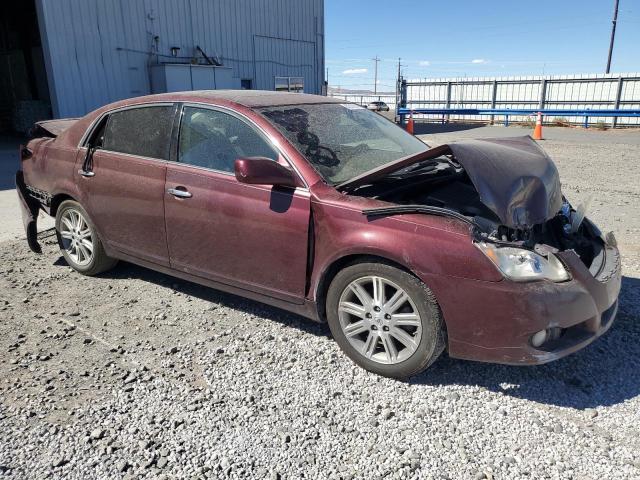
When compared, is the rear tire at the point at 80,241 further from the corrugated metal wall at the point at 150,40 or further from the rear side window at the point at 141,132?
the corrugated metal wall at the point at 150,40

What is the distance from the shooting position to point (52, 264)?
5.31 meters

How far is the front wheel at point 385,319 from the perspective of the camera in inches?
118

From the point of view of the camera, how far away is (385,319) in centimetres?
315

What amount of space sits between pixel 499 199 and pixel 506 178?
8.3 inches

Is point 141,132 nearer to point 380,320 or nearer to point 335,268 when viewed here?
point 335,268

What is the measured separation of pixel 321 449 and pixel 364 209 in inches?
53.0

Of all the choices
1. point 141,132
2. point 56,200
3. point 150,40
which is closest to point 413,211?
point 141,132

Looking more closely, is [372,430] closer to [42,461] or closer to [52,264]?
[42,461]

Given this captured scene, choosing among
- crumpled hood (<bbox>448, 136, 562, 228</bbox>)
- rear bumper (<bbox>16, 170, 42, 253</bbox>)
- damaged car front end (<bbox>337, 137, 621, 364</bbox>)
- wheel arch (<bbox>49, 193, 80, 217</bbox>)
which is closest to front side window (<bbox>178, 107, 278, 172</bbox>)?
damaged car front end (<bbox>337, 137, 621, 364</bbox>)

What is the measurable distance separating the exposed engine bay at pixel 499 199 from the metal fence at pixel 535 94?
20002mm

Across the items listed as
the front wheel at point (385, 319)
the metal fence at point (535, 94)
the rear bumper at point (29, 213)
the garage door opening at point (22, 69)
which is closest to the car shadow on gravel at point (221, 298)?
the rear bumper at point (29, 213)

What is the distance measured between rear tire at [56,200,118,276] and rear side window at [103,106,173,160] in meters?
0.72

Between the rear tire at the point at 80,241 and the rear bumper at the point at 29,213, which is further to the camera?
the rear bumper at the point at 29,213

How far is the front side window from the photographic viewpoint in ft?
12.0
